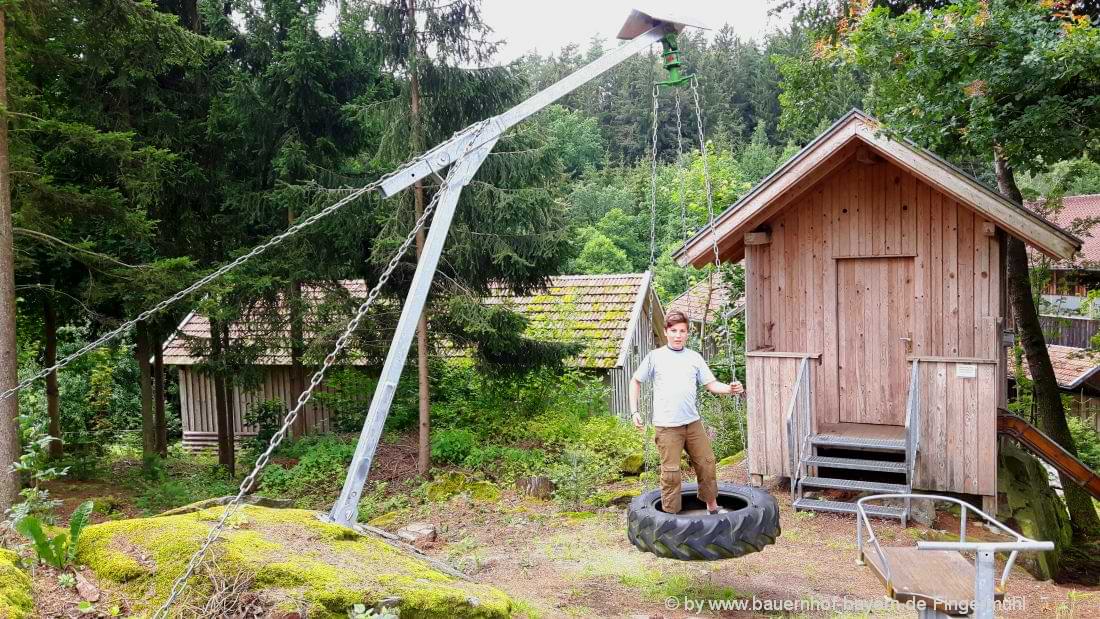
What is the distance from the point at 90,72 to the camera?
12336 mm

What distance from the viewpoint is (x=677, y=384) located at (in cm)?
593

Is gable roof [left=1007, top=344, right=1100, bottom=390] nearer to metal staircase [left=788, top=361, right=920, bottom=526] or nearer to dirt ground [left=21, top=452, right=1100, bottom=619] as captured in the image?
metal staircase [left=788, top=361, right=920, bottom=526]

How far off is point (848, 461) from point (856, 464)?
115 mm

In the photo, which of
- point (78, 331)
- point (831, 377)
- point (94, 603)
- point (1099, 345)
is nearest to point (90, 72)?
point (78, 331)

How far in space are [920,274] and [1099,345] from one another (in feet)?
17.0

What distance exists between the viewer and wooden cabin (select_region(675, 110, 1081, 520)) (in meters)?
8.71

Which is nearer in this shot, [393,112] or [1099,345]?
[393,112]

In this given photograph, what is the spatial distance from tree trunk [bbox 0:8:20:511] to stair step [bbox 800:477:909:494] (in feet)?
28.4

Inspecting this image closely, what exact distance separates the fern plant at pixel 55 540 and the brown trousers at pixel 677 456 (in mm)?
3804

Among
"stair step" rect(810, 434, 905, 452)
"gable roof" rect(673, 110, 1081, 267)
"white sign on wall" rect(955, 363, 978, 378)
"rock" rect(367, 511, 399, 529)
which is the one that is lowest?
"rock" rect(367, 511, 399, 529)

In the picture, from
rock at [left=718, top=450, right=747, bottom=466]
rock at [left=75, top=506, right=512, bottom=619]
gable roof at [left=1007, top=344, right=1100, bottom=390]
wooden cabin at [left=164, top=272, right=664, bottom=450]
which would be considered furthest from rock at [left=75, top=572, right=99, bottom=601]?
gable roof at [left=1007, top=344, right=1100, bottom=390]

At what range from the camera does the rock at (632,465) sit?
1262 cm

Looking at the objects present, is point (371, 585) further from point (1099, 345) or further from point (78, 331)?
point (78, 331)

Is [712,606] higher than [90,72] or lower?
lower
